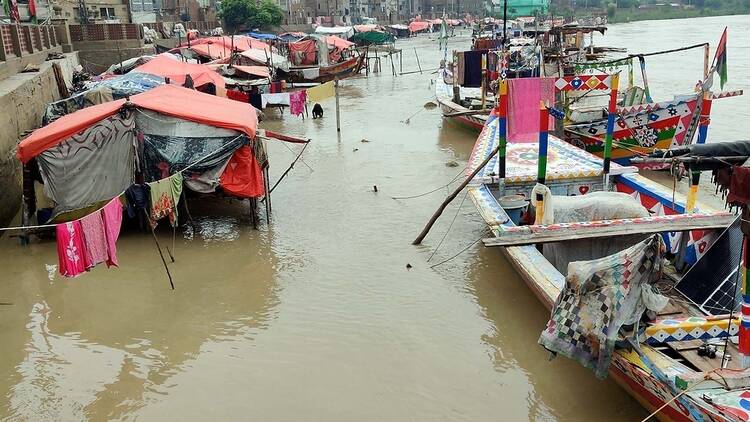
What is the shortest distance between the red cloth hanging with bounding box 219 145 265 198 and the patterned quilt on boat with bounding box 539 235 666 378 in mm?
6433

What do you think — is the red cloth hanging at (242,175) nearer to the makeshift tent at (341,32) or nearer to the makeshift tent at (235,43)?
the makeshift tent at (235,43)

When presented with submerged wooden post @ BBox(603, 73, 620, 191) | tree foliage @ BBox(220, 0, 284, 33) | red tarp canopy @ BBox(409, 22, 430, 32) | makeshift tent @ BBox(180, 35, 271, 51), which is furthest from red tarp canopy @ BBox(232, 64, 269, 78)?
red tarp canopy @ BBox(409, 22, 430, 32)

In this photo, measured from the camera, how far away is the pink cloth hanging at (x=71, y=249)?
22.7 feet

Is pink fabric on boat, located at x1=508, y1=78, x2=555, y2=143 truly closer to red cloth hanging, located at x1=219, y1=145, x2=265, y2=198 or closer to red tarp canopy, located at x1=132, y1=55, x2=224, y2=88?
red cloth hanging, located at x1=219, y1=145, x2=265, y2=198

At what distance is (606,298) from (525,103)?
6481 mm

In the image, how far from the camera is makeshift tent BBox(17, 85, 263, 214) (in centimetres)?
967

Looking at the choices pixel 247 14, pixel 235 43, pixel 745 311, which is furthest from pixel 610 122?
pixel 247 14

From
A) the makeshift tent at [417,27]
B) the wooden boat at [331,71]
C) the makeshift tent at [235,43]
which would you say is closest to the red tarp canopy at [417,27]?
the makeshift tent at [417,27]

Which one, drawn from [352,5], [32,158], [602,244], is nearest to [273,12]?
[352,5]

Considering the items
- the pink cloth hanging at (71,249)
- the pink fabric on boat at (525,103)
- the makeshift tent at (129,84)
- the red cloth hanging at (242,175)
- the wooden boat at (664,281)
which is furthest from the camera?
the makeshift tent at (129,84)

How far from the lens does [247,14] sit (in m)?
54.4

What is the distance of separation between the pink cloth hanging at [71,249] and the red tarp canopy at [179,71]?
12.2 meters

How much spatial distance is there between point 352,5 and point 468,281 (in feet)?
280

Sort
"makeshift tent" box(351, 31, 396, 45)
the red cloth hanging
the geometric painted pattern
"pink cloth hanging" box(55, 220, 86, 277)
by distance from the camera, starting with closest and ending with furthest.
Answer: the geometric painted pattern
"pink cloth hanging" box(55, 220, 86, 277)
the red cloth hanging
"makeshift tent" box(351, 31, 396, 45)
